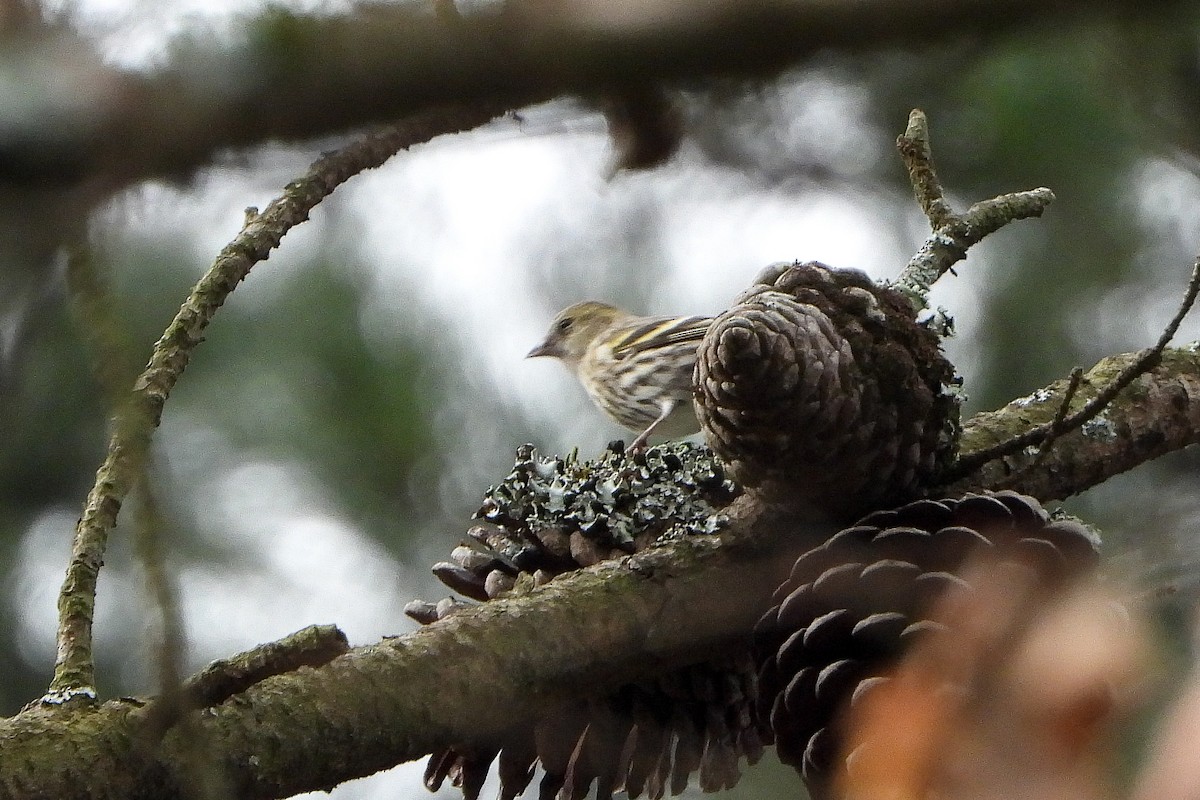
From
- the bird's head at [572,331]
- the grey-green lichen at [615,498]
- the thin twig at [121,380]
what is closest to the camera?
the thin twig at [121,380]

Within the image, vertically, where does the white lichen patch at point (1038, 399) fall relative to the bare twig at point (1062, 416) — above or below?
above

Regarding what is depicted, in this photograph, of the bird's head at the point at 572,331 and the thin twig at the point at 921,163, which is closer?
the thin twig at the point at 921,163

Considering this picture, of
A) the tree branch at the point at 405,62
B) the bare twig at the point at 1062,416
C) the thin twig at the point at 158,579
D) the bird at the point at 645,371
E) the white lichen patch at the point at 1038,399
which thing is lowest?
the thin twig at the point at 158,579

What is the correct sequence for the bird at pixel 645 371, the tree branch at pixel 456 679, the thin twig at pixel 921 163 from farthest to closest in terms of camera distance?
the bird at pixel 645 371, the thin twig at pixel 921 163, the tree branch at pixel 456 679

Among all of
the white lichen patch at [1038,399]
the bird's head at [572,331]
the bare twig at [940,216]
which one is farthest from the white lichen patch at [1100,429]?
the bird's head at [572,331]

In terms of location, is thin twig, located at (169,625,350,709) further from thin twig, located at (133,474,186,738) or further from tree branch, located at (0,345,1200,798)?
thin twig, located at (133,474,186,738)

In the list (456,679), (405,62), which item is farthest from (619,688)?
(405,62)

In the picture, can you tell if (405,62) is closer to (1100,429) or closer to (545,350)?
(1100,429)

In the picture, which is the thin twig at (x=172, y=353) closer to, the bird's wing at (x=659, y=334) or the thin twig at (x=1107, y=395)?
the thin twig at (x=1107, y=395)
